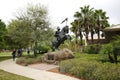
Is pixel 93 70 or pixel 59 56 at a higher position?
pixel 59 56

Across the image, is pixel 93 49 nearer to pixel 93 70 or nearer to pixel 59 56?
pixel 59 56

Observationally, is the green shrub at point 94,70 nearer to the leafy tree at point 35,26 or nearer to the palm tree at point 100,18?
the leafy tree at point 35,26

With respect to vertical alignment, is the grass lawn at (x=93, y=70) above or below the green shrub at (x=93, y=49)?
below

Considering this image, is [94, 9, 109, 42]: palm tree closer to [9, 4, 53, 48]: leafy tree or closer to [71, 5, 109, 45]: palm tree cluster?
[71, 5, 109, 45]: palm tree cluster

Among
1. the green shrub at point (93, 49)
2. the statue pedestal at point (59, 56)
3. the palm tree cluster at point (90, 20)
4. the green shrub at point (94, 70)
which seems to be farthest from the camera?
the palm tree cluster at point (90, 20)

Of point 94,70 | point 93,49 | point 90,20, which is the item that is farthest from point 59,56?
point 90,20

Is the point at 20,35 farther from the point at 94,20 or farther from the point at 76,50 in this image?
the point at 94,20

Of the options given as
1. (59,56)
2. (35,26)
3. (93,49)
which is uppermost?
(35,26)

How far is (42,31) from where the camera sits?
3591 cm

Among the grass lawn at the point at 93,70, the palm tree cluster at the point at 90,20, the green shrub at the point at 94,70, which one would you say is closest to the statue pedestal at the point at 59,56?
the grass lawn at the point at 93,70

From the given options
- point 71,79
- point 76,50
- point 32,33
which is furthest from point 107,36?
point 71,79

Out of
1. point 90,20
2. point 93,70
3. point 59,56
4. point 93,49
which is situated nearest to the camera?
point 93,70

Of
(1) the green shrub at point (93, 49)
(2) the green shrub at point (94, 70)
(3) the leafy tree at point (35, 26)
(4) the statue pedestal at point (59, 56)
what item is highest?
(3) the leafy tree at point (35, 26)

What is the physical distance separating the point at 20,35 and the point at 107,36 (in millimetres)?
14373
